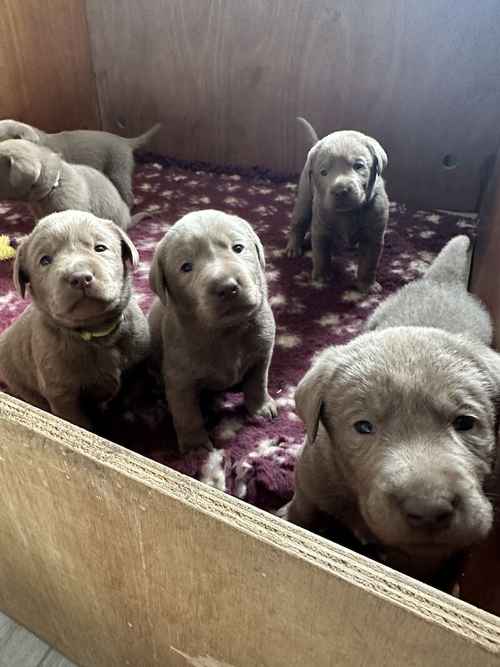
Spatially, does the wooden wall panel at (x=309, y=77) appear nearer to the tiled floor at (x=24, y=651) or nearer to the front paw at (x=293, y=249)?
the front paw at (x=293, y=249)

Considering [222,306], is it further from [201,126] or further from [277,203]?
[201,126]

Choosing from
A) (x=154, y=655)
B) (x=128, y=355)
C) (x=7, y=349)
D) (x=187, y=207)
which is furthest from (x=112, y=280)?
(x=187, y=207)

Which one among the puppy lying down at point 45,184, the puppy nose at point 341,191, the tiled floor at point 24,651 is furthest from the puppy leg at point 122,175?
the tiled floor at point 24,651

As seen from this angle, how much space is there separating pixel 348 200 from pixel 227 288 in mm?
1268

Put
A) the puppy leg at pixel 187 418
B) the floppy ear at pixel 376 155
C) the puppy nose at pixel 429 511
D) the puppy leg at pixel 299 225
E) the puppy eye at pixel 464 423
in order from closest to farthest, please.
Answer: the puppy nose at pixel 429 511, the puppy eye at pixel 464 423, the puppy leg at pixel 187 418, the floppy ear at pixel 376 155, the puppy leg at pixel 299 225

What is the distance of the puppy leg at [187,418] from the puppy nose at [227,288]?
467 mm

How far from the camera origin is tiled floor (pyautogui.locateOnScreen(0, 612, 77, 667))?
6.57 ft

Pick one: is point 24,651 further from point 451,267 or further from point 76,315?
point 451,267

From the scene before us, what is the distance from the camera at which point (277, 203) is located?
13.4 feet

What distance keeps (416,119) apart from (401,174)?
0.37m

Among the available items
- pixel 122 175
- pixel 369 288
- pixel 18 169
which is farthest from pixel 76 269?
pixel 122 175

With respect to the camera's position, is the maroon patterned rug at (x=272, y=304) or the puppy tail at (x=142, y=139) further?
the puppy tail at (x=142, y=139)

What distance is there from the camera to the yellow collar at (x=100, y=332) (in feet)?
6.91

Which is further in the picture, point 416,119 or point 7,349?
point 416,119
